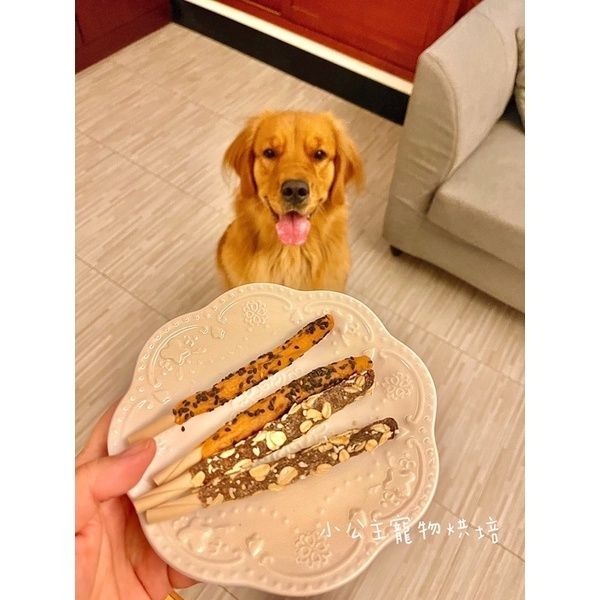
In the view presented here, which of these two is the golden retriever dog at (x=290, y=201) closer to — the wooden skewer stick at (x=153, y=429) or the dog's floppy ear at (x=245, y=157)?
the dog's floppy ear at (x=245, y=157)

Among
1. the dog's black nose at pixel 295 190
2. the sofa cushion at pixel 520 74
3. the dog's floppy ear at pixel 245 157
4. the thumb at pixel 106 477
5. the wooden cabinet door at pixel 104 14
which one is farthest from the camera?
the wooden cabinet door at pixel 104 14

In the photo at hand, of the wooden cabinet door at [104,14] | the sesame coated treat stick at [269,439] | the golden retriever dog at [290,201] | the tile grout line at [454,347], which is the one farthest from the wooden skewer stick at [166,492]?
the wooden cabinet door at [104,14]

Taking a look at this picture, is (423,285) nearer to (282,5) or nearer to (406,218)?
(406,218)

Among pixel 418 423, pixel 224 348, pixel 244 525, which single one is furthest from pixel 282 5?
pixel 244 525

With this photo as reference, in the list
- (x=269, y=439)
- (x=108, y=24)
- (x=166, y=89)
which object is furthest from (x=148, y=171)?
(x=269, y=439)

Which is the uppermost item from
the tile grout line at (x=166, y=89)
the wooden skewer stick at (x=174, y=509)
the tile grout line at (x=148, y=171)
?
the wooden skewer stick at (x=174, y=509)

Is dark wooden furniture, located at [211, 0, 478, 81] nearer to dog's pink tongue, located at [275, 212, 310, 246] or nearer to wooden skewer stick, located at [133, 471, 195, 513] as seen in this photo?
dog's pink tongue, located at [275, 212, 310, 246]
